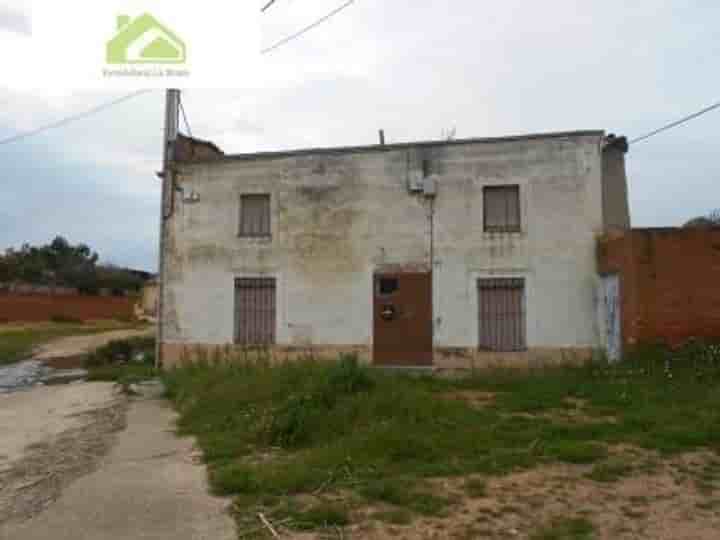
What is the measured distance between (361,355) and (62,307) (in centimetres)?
3827

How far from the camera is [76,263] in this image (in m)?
61.4

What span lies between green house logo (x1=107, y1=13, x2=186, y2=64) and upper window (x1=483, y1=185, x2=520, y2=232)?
6883 millimetres

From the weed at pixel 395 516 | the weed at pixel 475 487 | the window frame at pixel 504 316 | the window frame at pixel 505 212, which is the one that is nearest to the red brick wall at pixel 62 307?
the window frame at pixel 504 316

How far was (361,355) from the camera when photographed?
14.2 meters

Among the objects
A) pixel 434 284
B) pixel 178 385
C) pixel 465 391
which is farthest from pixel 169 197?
pixel 465 391

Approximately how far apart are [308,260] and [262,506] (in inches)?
388

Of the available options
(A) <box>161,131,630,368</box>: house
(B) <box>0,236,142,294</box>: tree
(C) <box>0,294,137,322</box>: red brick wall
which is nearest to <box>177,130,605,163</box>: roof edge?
(A) <box>161,131,630,368</box>: house

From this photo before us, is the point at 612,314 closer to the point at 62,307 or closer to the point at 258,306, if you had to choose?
the point at 258,306

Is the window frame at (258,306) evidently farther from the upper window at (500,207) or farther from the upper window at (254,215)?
the upper window at (500,207)

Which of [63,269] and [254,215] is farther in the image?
[63,269]

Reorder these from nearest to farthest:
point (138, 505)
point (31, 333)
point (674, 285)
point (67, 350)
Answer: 1. point (138, 505)
2. point (674, 285)
3. point (67, 350)
4. point (31, 333)

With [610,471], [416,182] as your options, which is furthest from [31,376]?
[610,471]

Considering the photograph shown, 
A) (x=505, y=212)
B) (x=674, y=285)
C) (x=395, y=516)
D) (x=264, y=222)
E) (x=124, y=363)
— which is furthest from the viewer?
(x=124, y=363)

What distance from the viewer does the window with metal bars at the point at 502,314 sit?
13.6m
